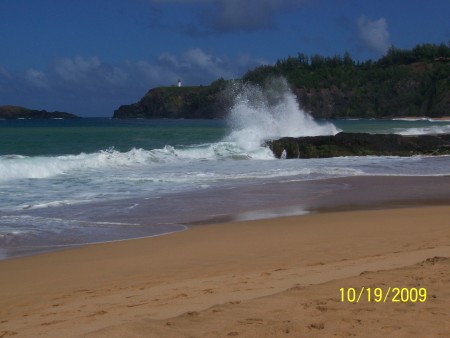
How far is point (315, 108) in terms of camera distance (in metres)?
134

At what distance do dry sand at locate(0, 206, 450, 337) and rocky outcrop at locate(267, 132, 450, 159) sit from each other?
17.5 m

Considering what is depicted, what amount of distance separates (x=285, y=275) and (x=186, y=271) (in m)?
1.24

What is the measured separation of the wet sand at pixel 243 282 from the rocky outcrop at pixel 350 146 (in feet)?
54.5

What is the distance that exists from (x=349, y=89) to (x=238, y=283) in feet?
446

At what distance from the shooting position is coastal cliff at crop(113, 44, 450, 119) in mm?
124375

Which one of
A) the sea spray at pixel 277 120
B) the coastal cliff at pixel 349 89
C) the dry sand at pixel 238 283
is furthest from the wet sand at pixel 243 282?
the coastal cliff at pixel 349 89

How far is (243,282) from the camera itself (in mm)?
6066

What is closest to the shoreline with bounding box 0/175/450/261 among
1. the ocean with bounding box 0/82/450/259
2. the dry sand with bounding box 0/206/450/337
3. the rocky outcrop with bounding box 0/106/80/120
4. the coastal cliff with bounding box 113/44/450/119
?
the ocean with bounding box 0/82/450/259

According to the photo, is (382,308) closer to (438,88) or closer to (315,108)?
(438,88)

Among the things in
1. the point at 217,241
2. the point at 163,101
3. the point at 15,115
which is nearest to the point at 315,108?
the point at 163,101

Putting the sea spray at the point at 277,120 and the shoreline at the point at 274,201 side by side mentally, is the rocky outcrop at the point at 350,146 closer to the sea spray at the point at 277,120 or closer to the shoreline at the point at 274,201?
the sea spray at the point at 277,120

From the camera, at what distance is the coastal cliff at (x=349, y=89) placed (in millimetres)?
124375

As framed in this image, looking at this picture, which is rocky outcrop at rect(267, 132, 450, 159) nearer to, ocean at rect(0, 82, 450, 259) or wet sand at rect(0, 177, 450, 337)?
ocean at rect(0, 82, 450, 259)

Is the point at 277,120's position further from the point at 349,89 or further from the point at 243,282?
the point at 349,89
